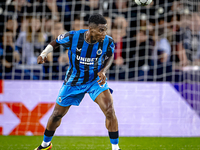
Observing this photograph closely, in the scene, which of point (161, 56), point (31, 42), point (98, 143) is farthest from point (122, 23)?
point (98, 143)

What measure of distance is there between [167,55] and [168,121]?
1430 millimetres

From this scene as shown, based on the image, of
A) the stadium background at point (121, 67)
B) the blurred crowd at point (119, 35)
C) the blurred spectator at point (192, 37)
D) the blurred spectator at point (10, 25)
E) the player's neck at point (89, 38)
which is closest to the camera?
the player's neck at point (89, 38)

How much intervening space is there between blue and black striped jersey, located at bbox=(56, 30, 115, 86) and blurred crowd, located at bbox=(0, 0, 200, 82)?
2453mm

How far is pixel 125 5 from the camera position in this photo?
22.0 ft

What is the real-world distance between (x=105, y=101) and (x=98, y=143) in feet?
5.44

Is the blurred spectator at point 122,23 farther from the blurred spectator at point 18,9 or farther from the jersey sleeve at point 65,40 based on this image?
the jersey sleeve at point 65,40

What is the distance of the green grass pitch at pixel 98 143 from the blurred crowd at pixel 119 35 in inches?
52.7

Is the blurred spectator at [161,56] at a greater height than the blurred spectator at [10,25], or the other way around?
the blurred spectator at [10,25]

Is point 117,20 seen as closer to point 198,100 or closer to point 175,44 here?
point 175,44

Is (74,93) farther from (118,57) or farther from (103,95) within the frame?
(118,57)

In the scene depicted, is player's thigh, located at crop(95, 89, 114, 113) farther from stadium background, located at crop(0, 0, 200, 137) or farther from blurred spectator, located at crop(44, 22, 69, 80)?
blurred spectator, located at crop(44, 22, 69, 80)

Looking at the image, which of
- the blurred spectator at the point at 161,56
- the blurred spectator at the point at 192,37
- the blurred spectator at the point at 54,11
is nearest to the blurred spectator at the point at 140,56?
the blurred spectator at the point at 161,56

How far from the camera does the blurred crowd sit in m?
6.16

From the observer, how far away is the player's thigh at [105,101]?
350cm
